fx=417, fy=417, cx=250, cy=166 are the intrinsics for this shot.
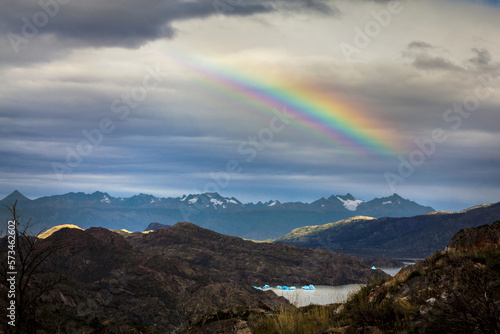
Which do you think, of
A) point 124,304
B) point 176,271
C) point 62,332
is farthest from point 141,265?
point 62,332

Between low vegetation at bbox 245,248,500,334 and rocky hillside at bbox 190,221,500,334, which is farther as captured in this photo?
rocky hillside at bbox 190,221,500,334

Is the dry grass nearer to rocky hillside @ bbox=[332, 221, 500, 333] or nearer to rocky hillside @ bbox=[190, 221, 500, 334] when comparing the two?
rocky hillside @ bbox=[190, 221, 500, 334]

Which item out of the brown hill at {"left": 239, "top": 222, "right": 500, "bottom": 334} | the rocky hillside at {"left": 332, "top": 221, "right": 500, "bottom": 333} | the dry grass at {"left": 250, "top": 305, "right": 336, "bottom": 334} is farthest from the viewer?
the dry grass at {"left": 250, "top": 305, "right": 336, "bottom": 334}

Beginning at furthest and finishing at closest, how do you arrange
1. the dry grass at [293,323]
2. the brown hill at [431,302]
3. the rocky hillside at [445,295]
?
the dry grass at [293,323] → the brown hill at [431,302] → the rocky hillside at [445,295]

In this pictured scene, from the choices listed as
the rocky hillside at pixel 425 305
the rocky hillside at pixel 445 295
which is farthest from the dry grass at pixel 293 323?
the rocky hillside at pixel 445 295

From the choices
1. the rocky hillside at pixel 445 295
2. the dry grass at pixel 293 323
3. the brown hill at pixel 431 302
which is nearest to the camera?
the rocky hillside at pixel 445 295

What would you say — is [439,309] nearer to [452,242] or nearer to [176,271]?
[452,242]

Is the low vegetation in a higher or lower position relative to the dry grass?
higher

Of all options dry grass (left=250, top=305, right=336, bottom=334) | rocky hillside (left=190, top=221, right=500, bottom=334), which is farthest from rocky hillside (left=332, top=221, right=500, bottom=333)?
dry grass (left=250, top=305, right=336, bottom=334)

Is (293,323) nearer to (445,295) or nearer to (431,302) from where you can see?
(431,302)

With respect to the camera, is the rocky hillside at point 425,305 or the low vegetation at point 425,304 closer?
the low vegetation at point 425,304

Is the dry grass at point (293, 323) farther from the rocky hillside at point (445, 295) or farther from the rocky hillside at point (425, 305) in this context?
the rocky hillside at point (445, 295)
